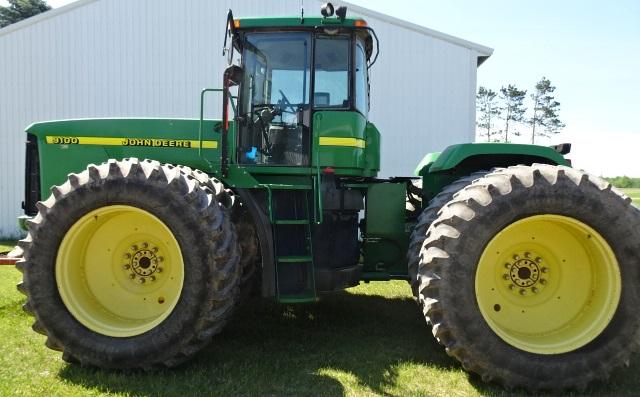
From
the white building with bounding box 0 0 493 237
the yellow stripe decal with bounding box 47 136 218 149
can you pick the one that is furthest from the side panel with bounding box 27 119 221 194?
the white building with bounding box 0 0 493 237

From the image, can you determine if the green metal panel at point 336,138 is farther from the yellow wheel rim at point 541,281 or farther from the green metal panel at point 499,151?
the yellow wheel rim at point 541,281

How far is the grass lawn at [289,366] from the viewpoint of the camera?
135 inches

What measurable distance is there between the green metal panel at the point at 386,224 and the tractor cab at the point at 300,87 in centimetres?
53

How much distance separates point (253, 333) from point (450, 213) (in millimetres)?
2269

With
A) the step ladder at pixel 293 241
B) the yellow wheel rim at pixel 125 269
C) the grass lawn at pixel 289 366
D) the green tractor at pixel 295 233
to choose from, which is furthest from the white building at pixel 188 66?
the yellow wheel rim at pixel 125 269

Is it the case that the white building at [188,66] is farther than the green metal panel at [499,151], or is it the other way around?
the white building at [188,66]

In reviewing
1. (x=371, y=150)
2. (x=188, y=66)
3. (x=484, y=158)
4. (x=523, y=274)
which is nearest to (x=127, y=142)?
(x=371, y=150)

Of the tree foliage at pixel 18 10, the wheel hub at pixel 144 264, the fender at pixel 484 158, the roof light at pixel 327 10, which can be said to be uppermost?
the tree foliage at pixel 18 10

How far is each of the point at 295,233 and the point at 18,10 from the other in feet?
116

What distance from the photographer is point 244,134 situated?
4.61 metres

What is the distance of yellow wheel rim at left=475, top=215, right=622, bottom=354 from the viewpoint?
3773mm

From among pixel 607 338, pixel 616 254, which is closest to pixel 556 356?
pixel 607 338

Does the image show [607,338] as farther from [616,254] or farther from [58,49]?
[58,49]

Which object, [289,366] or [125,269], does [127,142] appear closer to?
[125,269]
